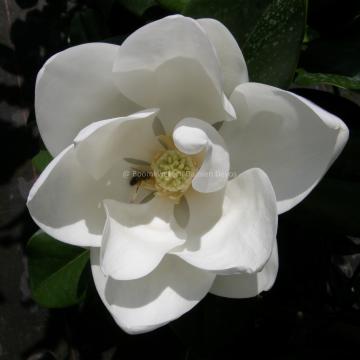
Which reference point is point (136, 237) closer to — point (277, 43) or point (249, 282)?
point (249, 282)

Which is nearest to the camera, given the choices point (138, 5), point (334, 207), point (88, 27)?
point (334, 207)

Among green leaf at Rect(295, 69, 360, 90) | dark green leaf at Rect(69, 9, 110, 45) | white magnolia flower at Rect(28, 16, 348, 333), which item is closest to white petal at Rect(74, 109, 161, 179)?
white magnolia flower at Rect(28, 16, 348, 333)

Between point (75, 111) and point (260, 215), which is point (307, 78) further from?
point (75, 111)

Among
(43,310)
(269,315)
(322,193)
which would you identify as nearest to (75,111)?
(322,193)

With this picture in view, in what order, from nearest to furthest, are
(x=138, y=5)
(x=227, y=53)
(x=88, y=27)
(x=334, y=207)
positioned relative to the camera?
(x=227, y=53)
(x=334, y=207)
(x=138, y=5)
(x=88, y=27)

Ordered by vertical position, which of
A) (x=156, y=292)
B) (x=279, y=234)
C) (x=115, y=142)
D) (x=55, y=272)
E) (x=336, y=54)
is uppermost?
(x=336, y=54)

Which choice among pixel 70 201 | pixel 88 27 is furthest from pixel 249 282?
pixel 88 27

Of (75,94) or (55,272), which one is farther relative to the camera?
(55,272)

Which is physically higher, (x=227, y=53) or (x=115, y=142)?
(x=227, y=53)
